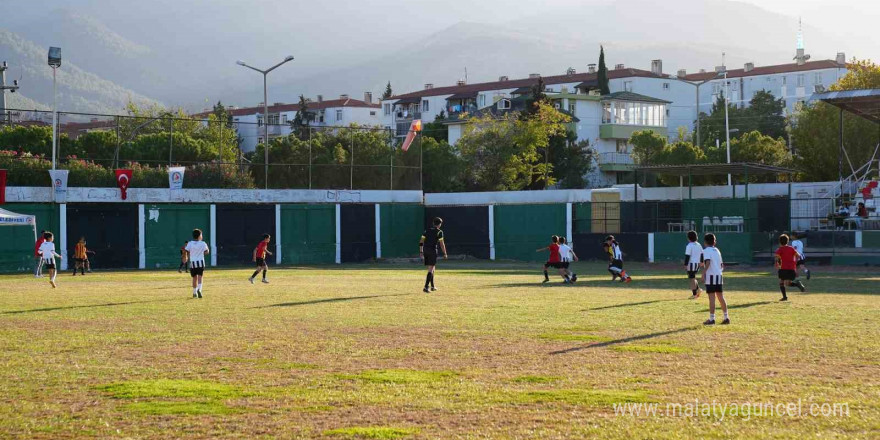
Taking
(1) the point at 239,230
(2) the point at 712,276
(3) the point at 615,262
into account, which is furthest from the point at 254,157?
(2) the point at 712,276

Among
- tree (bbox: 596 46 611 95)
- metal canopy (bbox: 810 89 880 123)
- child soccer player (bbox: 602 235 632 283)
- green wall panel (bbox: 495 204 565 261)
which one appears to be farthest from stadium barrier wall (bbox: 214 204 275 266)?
tree (bbox: 596 46 611 95)

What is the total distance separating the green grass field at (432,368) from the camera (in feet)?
31.8

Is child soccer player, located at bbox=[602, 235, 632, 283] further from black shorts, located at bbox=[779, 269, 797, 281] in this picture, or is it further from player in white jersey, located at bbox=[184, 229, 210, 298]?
player in white jersey, located at bbox=[184, 229, 210, 298]

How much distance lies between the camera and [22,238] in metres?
46.2

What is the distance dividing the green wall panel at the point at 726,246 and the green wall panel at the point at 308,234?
17709mm

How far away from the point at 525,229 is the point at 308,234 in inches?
456

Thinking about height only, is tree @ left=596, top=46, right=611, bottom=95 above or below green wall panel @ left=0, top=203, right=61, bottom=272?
above

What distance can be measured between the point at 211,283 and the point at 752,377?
76.9 ft

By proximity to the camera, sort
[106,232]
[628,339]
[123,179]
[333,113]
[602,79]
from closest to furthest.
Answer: [628,339] → [106,232] → [123,179] → [602,79] → [333,113]

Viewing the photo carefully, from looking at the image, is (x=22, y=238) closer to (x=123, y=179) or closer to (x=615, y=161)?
(x=123, y=179)

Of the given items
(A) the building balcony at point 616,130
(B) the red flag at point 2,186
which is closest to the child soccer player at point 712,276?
(B) the red flag at point 2,186

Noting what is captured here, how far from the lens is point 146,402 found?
10.8 m

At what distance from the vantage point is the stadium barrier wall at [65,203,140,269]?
4775cm

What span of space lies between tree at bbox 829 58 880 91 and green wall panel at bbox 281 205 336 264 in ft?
118
